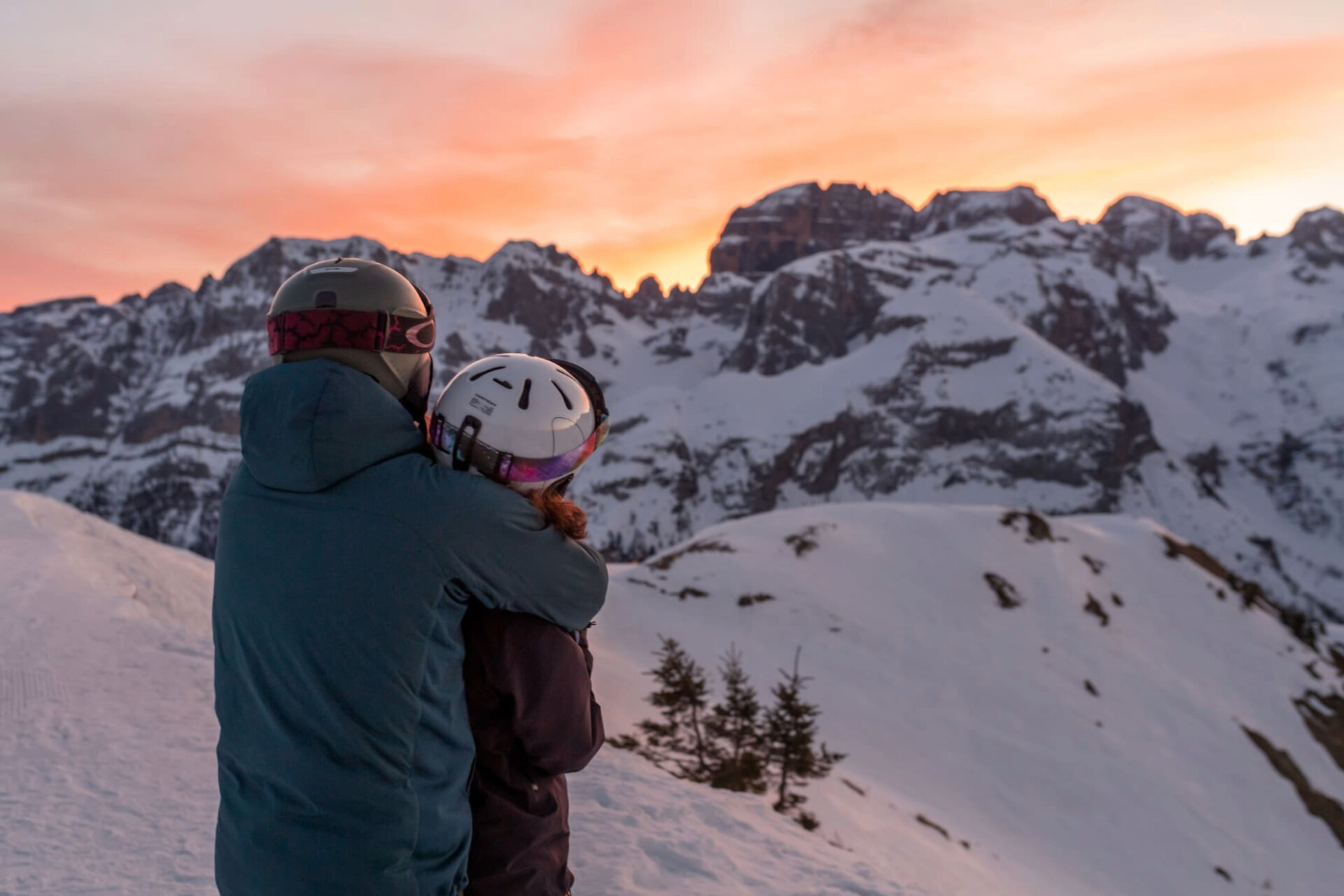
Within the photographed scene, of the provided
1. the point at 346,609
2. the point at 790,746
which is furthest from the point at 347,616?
the point at 790,746

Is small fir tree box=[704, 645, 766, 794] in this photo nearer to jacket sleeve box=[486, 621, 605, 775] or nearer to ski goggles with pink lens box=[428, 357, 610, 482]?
jacket sleeve box=[486, 621, 605, 775]

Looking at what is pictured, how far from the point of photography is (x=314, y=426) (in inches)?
93.2

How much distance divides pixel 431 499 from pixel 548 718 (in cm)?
95

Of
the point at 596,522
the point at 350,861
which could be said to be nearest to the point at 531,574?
the point at 350,861

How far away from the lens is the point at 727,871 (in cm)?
721

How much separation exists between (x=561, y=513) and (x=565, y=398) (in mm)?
575

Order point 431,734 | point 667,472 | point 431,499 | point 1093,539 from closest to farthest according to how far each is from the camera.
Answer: point 431,499 < point 431,734 < point 1093,539 < point 667,472

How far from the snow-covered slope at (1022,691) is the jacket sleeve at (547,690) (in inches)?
380

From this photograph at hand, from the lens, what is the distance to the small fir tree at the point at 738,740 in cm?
1275

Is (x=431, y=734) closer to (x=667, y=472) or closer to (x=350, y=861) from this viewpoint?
(x=350, y=861)

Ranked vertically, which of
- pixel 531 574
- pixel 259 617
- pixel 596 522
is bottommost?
pixel 596 522

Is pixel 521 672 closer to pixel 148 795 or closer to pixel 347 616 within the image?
pixel 347 616

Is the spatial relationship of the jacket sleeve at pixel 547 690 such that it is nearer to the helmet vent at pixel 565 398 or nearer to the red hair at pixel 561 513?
the red hair at pixel 561 513

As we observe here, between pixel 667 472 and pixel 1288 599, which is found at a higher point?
pixel 667 472
